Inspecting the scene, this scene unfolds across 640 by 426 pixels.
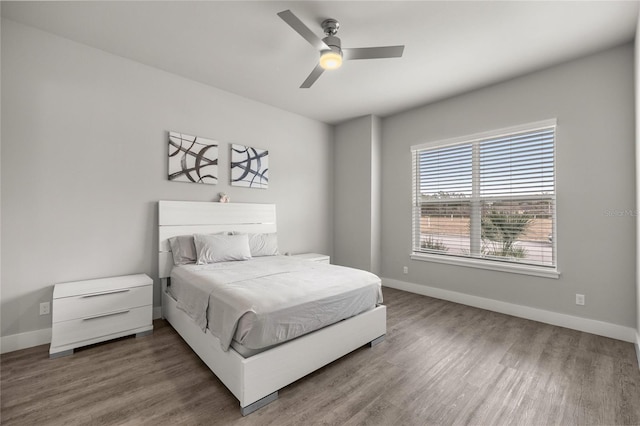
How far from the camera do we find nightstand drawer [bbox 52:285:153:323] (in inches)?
93.7

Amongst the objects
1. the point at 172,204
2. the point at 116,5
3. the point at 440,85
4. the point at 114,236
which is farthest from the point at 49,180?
the point at 440,85

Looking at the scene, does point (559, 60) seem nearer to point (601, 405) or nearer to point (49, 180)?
point (601, 405)

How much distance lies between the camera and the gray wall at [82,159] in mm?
2510

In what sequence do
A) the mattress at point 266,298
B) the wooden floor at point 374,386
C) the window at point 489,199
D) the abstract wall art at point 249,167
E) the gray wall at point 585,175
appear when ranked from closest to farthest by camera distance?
1. the wooden floor at point 374,386
2. the mattress at point 266,298
3. the gray wall at point 585,175
4. the window at point 489,199
5. the abstract wall art at point 249,167

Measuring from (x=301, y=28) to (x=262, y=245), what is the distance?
2.53 m

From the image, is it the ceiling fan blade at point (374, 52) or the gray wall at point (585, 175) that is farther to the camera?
the gray wall at point (585, 175)

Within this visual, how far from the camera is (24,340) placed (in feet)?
8.28

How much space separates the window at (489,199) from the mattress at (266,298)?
198cm

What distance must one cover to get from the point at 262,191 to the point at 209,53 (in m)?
1.88

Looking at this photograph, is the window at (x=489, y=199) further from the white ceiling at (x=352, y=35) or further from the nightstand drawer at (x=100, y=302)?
the nightstand drawer at (x=100, y=302)

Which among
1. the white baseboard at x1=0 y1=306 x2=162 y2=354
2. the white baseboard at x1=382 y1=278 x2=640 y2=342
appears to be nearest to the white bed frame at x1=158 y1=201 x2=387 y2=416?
the white baseboard at x1=0 y1=306 x2=162 y2=354

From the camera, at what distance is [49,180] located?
2646 mm

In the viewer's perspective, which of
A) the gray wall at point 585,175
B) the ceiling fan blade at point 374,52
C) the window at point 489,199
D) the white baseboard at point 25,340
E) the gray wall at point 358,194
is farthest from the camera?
the gray wall at point 358,194

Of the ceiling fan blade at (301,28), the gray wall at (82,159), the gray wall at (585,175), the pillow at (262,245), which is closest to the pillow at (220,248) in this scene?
the pillow at (262,245)
